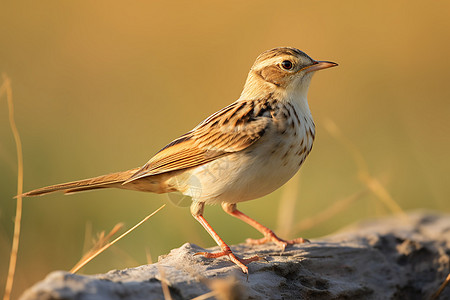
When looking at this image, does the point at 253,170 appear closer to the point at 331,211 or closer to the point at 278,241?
the point at 278,241

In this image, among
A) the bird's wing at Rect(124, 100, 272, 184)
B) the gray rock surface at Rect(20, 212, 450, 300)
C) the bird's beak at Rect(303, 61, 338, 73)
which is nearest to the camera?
the gray rock surface at Rect(20, 212, 450, 300)

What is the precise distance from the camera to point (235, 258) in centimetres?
446

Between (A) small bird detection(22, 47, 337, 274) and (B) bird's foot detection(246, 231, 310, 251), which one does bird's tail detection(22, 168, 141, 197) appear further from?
(B) bird's foot detection(246, 231, 310, 251)

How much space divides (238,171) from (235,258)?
2.22ft

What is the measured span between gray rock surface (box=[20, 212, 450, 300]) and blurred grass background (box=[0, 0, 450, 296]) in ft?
7.60

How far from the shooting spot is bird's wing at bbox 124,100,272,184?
4840 mm

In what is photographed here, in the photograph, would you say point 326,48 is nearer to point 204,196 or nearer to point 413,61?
point 413,61

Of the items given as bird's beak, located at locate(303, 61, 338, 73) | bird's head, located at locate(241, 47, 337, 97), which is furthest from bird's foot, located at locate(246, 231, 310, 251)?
bird's beak, located at locate(303, 61, 338, 73)

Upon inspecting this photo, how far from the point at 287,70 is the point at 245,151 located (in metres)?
0.94

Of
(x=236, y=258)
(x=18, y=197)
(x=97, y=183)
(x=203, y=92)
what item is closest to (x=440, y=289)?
(x=236, y=258)

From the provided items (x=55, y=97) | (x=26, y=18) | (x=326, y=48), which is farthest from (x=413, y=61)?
(x=26, y=18)

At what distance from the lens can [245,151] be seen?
189 inches

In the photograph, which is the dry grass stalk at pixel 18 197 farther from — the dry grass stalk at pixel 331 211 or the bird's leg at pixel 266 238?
the dry grass stalk at pixel 331 211

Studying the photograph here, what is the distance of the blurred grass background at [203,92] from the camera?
923 cm
